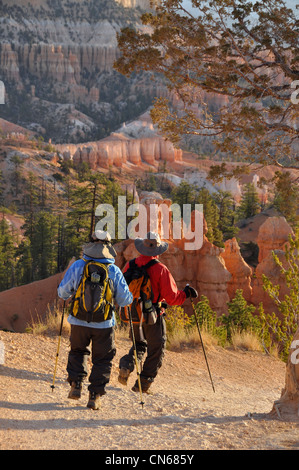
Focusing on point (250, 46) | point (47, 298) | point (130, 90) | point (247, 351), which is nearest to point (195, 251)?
point (47, 298)

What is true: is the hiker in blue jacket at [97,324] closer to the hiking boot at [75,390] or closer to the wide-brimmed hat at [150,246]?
the hiking boot at [75,390]

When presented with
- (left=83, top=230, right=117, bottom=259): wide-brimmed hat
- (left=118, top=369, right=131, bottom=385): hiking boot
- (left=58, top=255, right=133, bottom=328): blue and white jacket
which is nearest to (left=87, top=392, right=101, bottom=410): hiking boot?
(left=58, top=255, right=133, bottom=328): blue and white jacket

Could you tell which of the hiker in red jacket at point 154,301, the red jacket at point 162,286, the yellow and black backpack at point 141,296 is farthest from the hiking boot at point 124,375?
the red jacket at point 162,286

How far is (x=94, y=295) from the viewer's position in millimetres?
5156

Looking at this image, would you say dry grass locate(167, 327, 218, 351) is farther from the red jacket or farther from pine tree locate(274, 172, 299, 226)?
the red jacket

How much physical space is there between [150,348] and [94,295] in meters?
1.35

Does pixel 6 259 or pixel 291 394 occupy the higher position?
pixel 291 394

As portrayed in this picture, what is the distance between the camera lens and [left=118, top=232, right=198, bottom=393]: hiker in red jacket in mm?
5996

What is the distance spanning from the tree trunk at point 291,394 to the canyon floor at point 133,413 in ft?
0.46

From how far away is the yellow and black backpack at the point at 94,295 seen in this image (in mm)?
5152

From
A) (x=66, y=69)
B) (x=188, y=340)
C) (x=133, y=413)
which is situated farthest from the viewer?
(x=66, y=69)

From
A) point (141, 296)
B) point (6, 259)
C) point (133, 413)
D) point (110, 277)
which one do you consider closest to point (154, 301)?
point (141, 296)

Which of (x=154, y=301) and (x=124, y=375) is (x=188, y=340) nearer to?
(x=124, y=375)

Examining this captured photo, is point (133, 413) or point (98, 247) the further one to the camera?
point (133, 413)
